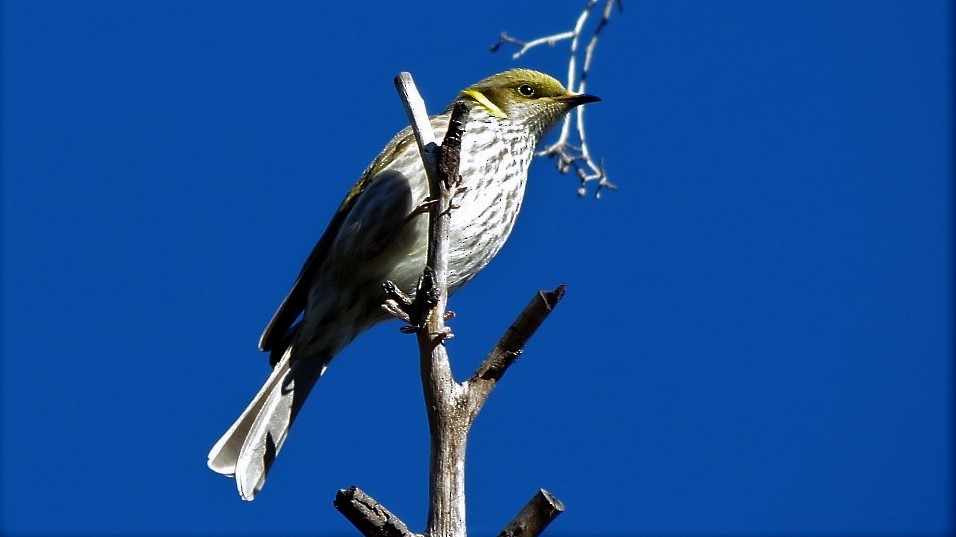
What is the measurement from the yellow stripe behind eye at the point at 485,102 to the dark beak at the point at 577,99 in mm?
339

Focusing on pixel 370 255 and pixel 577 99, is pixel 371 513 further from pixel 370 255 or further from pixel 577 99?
pixel 577 99

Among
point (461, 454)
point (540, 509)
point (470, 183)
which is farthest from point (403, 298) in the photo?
point (470, 183)

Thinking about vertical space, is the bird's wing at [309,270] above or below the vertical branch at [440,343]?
above

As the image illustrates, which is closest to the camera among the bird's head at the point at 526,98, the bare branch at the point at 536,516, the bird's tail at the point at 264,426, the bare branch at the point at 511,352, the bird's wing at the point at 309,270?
the bare branch at the point at 536,516

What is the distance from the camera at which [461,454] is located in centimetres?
403

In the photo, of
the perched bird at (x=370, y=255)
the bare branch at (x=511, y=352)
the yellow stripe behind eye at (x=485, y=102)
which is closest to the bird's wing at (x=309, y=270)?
the perched bird at (x=370, y=255)

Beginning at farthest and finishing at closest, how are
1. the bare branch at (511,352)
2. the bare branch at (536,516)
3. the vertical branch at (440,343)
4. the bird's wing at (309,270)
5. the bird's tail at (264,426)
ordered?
the bird's wing at (309,270) < the bird's tail at (264,426) < the bare branch at (511,352) < the vertical branch at (440,343) < the bare branch at (536,516)

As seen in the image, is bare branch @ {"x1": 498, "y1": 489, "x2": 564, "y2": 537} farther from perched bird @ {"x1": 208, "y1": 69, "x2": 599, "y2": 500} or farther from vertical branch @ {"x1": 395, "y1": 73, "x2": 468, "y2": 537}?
perched bird @ {"x1": 208, "y1": 69, "x2": 599, "y2": 500}

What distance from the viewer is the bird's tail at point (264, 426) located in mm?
5219

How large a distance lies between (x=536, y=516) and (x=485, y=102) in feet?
10.2

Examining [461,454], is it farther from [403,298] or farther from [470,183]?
[470,183]

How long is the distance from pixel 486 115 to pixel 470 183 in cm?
73

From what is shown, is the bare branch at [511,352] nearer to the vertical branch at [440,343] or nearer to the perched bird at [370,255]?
the vertical branch at [440,343]

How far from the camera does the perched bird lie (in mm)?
5312
